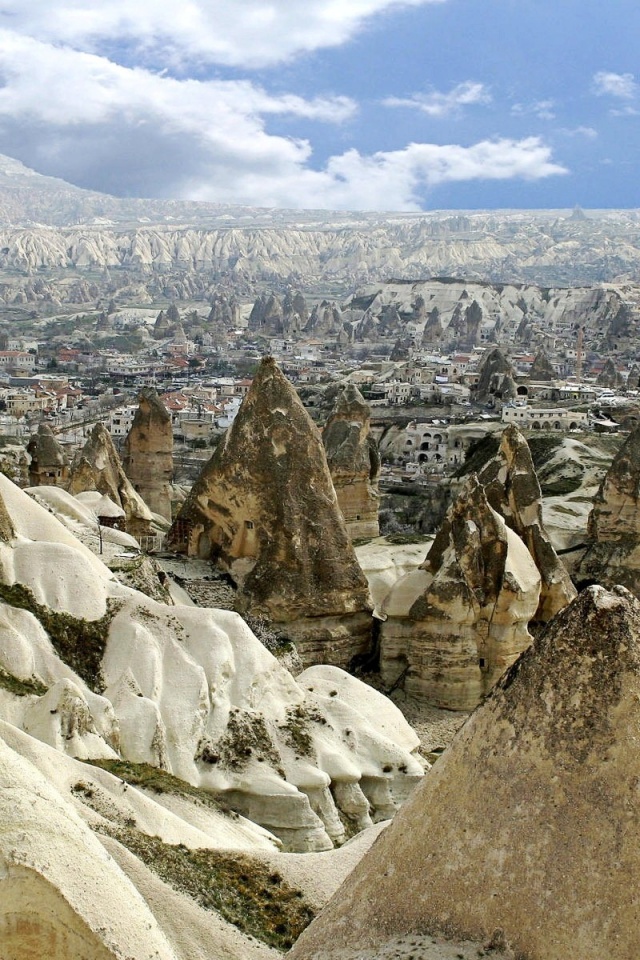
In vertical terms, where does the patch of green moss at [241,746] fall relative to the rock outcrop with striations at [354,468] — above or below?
below

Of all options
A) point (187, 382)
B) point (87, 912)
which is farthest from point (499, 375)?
point (87, 912)

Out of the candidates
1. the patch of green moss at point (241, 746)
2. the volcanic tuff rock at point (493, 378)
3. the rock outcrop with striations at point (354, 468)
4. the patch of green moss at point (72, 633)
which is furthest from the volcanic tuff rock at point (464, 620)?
the volcanic tuff rock at point (493, 378)

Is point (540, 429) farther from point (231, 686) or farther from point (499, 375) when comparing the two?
point (231, 686)

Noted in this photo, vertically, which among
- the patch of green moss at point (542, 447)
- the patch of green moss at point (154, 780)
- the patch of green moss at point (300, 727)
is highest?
the patch of green moss at point (154, 780)

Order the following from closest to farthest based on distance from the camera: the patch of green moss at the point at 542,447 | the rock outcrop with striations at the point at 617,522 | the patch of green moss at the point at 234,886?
the patch of green moss at the point at 234,886, the rock outcrop with striations at the point at 617,522, the patch of green moss at the point at 542,447

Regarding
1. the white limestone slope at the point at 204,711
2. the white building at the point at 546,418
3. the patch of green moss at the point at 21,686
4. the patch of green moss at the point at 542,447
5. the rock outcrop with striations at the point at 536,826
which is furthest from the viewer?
the white building at the point at 546,418

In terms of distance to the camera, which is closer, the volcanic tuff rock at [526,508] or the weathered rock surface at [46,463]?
the volcanic tuff rock at [526,508]

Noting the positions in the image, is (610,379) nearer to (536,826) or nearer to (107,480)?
Result: (107,480)

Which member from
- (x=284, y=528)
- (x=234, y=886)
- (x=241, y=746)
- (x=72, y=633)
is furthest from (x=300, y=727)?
(x=234, y=886)

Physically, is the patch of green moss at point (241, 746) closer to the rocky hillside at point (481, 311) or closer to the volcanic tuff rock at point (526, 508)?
the volcanic tuff rock at point (526, 508)
